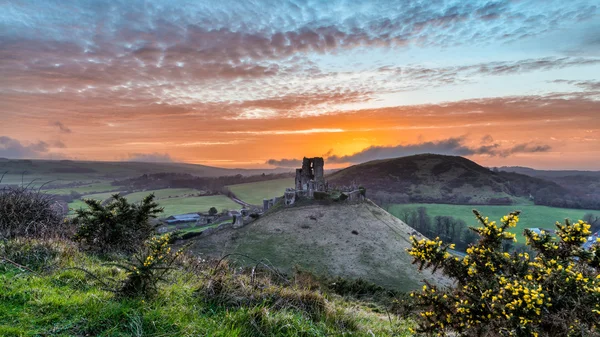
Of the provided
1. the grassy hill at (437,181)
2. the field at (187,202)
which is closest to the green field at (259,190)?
the field at (187,202)

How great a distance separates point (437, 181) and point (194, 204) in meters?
110

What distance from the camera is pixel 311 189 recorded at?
2707 inches

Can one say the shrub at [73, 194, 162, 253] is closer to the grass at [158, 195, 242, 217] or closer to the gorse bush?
the gorse bush

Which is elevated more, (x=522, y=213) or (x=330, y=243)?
(x=330, y=243)

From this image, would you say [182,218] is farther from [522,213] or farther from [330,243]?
[522,213]

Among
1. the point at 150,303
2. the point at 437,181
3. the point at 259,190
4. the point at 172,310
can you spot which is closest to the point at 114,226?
the point at 150,303

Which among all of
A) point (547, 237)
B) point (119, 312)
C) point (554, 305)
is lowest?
point (554, 305)

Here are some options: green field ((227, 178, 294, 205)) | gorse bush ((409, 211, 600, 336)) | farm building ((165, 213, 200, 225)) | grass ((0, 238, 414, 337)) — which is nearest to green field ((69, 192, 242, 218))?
farm building ((165, 213, 200, 225))

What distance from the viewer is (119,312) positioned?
409cm

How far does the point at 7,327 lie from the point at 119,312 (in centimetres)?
113

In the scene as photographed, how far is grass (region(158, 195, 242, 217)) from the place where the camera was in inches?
2879

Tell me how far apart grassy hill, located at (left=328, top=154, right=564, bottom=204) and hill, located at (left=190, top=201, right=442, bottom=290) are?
173 ft

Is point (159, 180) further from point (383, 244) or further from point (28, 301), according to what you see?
point (28, 301)

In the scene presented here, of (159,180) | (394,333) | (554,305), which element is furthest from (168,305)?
(159,180)
